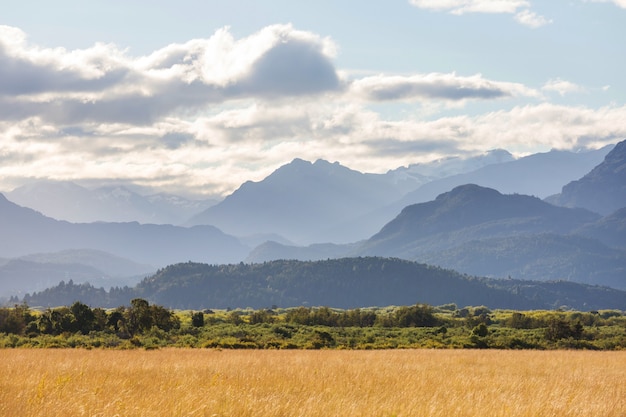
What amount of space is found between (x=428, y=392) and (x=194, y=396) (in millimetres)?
7165

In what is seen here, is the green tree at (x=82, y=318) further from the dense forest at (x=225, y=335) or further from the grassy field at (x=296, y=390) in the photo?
the grassy field at (x=296, y=390)

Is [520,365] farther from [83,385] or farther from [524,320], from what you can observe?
[524,320]

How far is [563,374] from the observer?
2795 cm

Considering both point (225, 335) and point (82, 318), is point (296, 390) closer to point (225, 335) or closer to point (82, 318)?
point (225, 335)

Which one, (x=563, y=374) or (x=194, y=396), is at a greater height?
(x=194, y=396)

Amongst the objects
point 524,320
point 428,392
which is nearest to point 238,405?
point 428,392

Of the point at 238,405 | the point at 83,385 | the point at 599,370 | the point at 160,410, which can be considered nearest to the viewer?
the point at 160,410

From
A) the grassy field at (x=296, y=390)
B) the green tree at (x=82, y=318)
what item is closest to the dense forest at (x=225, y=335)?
the green tree at (x=82, y=318)

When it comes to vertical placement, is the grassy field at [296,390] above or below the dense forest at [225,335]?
above

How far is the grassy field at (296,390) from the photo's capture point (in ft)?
44.7

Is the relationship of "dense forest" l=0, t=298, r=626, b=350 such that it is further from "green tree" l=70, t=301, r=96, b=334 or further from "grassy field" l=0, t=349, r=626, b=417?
"grassy field" l=0, t=349, r=626, b=417

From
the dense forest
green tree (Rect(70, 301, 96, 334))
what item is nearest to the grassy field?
the dense forest

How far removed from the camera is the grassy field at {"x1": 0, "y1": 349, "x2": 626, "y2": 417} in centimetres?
1362

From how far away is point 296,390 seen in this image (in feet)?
60.7
